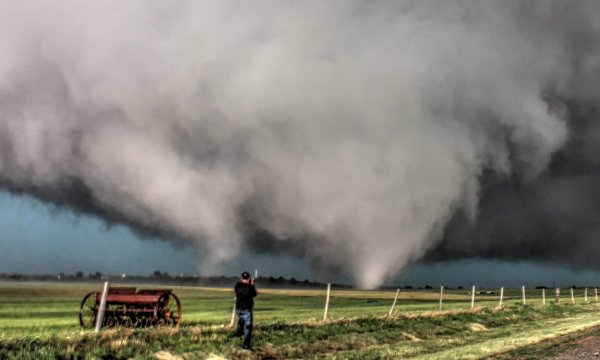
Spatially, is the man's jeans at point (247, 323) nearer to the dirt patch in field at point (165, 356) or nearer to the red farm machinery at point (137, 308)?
the dirt patch in field at point (165, 356)

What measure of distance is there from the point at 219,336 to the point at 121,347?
172 inches

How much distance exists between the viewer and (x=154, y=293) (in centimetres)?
2320

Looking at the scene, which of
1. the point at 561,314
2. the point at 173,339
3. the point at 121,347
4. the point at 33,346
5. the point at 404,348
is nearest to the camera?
the point at 33,346

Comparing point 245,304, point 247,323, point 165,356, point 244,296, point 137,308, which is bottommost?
point 165,356

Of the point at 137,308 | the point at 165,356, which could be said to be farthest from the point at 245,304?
the point at 137,308

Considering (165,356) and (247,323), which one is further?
(247,323)

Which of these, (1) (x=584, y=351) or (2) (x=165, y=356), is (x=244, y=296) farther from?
(1) (x=584, y=351)

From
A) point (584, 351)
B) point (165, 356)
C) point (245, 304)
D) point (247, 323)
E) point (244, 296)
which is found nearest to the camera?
point (165, 356)

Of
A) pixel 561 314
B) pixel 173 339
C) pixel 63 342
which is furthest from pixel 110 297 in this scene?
pixel 561 314

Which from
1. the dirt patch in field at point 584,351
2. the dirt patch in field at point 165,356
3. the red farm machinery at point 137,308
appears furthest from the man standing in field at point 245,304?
the dirt patch in field at point 584,351

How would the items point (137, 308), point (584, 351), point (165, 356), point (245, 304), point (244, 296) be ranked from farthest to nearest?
point (137, 308) < point (244, 296) < point (245, 304) < point (584, 351) < point (165, 356)

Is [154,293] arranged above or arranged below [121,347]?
above

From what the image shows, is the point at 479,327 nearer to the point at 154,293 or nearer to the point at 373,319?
the point at 373,319

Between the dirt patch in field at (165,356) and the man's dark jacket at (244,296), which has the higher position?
the man's dark jacket at (244,296)
